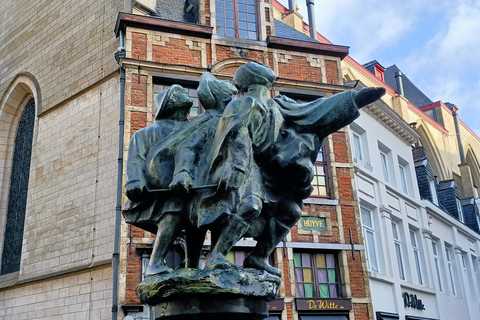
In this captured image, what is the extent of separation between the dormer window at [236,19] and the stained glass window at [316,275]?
5991mm

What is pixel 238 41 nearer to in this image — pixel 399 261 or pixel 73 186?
pixel 73 186

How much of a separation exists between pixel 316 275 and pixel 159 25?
7166mm

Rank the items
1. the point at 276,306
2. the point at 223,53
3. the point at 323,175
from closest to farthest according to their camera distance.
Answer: the point at 276,306, the point at 223,53, the point at 323,175

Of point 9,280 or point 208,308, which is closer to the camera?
point 208,308

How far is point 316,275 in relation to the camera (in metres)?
13.6

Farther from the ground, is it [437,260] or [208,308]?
[437,260]

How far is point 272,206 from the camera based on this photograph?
3734mm

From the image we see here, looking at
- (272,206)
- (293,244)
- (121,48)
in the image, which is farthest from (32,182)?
(272,206)

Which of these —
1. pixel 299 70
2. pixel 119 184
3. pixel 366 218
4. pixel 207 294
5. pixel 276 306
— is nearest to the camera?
pixel 207 294

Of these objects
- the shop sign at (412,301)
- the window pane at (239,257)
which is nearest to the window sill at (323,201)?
the window pane at (239,257)

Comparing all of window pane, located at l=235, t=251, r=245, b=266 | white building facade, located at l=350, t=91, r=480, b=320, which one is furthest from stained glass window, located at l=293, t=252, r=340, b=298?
white building facade, located at l=350, t=91, r=480, b=320

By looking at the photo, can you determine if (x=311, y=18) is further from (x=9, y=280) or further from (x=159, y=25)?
(x=9, y=280)

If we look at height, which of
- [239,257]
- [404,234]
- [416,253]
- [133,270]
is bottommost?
[133,270]

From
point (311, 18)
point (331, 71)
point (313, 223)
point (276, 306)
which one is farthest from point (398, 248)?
point (311, 18)
